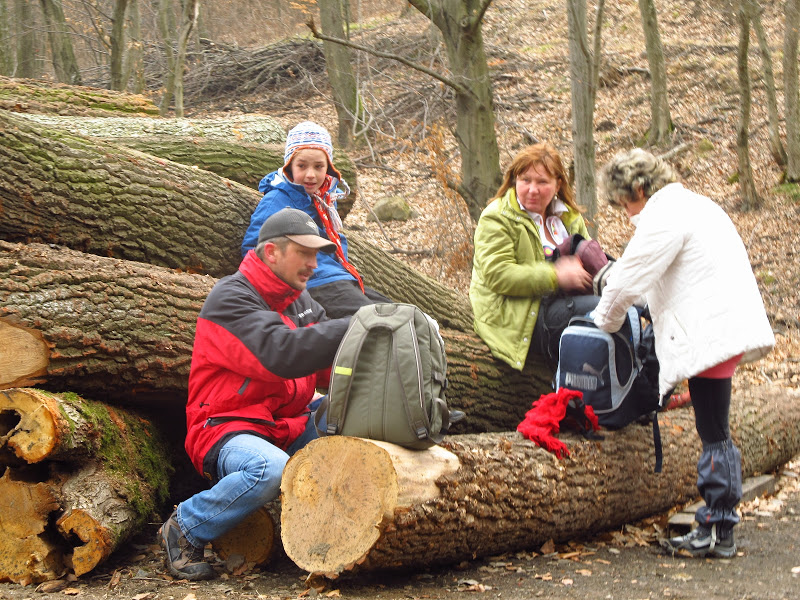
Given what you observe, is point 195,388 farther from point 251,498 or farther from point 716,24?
point 716,24

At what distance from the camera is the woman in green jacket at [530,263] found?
15.2 feet

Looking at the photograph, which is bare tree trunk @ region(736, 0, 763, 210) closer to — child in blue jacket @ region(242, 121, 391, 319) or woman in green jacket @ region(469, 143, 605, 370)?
woman in green jacket @ region(469, 143, 605, 370)

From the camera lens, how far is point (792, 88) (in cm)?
1123

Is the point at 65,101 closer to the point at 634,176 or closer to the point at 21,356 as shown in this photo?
the point at 21,356

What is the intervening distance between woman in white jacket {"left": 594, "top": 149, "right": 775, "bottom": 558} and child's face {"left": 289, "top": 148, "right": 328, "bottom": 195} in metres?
1.97

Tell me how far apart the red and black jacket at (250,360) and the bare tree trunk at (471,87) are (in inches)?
206

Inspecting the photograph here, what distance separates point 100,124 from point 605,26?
603 inches

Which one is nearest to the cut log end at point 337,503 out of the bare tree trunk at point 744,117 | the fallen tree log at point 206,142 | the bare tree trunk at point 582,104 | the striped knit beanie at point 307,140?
the striped knit beanie at point 307,140

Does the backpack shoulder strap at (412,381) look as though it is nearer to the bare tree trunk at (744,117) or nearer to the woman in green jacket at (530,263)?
the woman in green jacket at (530,263)

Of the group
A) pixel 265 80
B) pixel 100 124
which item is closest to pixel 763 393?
pixel 100 124

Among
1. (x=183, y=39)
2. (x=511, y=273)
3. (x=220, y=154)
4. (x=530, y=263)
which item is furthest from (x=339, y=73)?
(x=511, y=273)

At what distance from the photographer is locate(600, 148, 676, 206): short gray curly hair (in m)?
4.02

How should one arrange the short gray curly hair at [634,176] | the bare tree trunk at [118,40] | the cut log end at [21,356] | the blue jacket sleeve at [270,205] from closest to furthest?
1. the cut log end at [21,356]
2. the short gray curly hair at [634,176]
3. the blue jacket sleeve at [270,205]
4. the bare tree trunk at [118,40]

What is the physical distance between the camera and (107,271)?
170 inches
